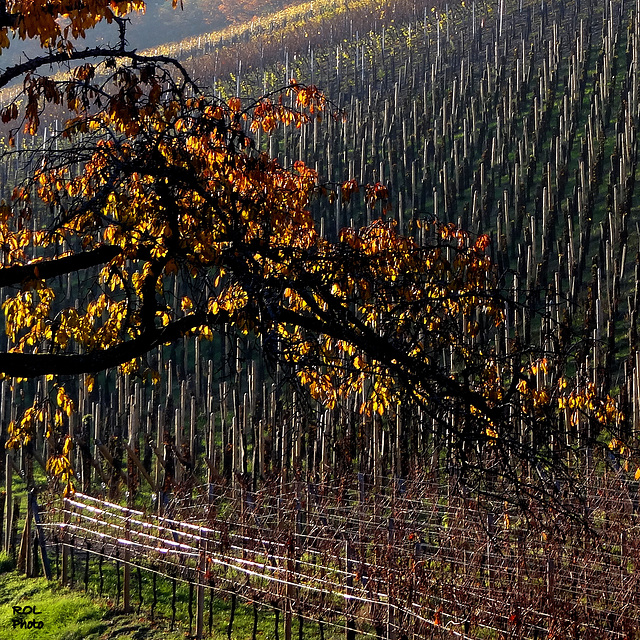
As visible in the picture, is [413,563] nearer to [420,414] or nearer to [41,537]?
[420,414]

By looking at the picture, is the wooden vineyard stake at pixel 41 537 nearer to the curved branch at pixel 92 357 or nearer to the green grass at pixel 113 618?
the green grass at pixel 113 618

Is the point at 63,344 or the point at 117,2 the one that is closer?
the point at 117,2

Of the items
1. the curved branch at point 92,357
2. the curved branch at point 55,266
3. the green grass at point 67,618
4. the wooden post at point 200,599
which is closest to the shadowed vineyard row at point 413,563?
the wooden post at point 200,599

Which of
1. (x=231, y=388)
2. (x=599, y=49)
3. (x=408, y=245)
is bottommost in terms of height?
(x=231, y=388)

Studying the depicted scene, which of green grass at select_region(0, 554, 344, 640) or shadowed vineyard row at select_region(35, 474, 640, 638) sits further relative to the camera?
green grass at select_region(0, 554, 344, 640)

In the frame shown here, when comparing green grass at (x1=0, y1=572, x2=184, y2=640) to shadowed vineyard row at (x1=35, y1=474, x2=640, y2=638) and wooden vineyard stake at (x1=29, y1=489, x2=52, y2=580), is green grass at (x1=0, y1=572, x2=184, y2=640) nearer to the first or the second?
wooden vineyard stake at (x1=29, y1=489, x2=52, y2=580)

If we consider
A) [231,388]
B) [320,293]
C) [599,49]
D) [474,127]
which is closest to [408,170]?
[474,127]

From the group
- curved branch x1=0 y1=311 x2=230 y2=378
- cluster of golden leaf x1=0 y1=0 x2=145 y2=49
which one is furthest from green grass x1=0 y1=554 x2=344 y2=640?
cluster of golden leaf x1=0 y1=0 x2=145 y2=49

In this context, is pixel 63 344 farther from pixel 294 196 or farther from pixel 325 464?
pixel 325 464

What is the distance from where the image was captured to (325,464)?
396 inches

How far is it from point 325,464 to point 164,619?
287 cm

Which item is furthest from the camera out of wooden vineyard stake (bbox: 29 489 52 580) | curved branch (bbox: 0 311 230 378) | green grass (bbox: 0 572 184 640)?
wooden vineyard stake (bbox: 29 489 52 580)

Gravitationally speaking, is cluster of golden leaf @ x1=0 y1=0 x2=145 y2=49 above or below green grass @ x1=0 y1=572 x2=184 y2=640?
above

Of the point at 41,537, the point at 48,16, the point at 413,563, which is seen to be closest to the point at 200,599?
the point at 413,563
